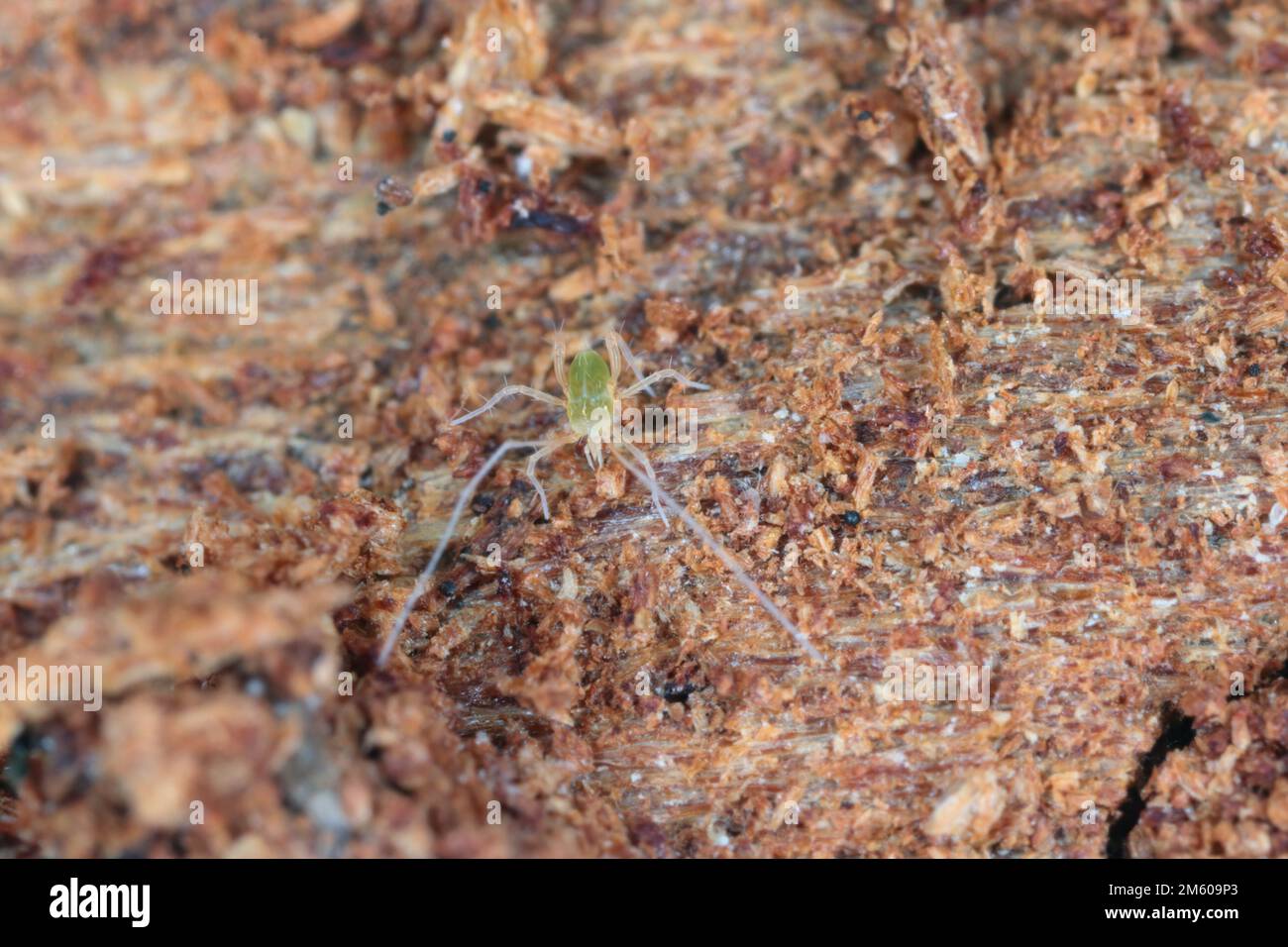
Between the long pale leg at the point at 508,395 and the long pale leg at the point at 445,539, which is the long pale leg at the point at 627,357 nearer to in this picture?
the long pale leg at the point at 508,395

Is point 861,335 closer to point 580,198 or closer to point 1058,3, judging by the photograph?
point 580,198

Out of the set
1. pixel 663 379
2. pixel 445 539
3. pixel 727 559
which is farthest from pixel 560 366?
pixel 727 559

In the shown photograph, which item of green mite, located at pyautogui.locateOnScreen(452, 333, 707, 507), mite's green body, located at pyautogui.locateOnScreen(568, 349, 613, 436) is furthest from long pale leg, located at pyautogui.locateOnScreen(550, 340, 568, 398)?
mite's green body, located at pyautogui.locateOnScreen(568, 349, 613, 436)

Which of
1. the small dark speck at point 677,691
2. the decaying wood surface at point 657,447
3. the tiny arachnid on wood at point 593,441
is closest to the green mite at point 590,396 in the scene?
the tiny arachnid on wood at point 593,441

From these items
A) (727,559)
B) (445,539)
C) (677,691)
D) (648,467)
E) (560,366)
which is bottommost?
(677,691)

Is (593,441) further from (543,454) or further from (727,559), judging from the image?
(727,559)

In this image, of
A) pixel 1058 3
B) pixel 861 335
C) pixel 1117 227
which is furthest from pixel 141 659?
pixel 1058 3
